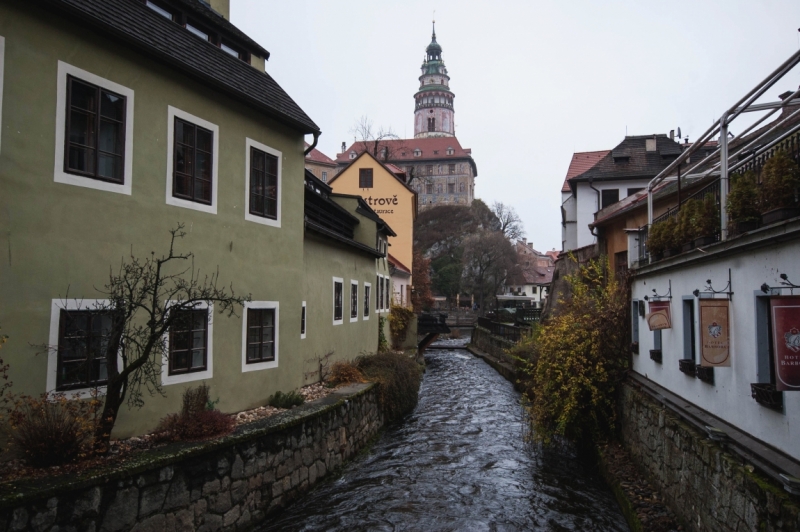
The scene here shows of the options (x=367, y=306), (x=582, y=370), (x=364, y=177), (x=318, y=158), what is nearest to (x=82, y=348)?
(x=582, y=370)

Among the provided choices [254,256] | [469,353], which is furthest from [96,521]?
[469,353]

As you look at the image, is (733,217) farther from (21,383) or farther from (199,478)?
(21,383)

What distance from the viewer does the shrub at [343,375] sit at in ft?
49.1

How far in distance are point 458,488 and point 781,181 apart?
780cm

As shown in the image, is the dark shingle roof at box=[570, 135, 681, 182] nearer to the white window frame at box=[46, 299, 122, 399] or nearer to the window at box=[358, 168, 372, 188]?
the window at box=[358, 168, 372, 188]

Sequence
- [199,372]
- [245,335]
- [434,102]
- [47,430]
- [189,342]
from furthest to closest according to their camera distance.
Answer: [434,102] → [245,335] → [199,372] → [189,342] → [47,430]

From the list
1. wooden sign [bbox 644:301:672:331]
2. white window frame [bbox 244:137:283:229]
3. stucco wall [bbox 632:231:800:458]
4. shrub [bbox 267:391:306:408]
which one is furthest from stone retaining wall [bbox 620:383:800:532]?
white window frame [bbox 244:137:283:229]

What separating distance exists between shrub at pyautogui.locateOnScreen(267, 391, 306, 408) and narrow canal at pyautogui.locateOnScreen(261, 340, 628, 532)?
5.28 ft

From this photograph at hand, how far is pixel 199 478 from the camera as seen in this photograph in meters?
7.79

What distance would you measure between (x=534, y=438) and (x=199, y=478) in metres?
8.31

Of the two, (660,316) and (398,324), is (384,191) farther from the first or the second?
(660,316)

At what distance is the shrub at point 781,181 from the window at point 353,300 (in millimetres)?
13416

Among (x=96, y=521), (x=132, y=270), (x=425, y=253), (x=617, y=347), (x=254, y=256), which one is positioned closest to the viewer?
(x=96, y=521)

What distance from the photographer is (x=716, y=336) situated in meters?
7.32
